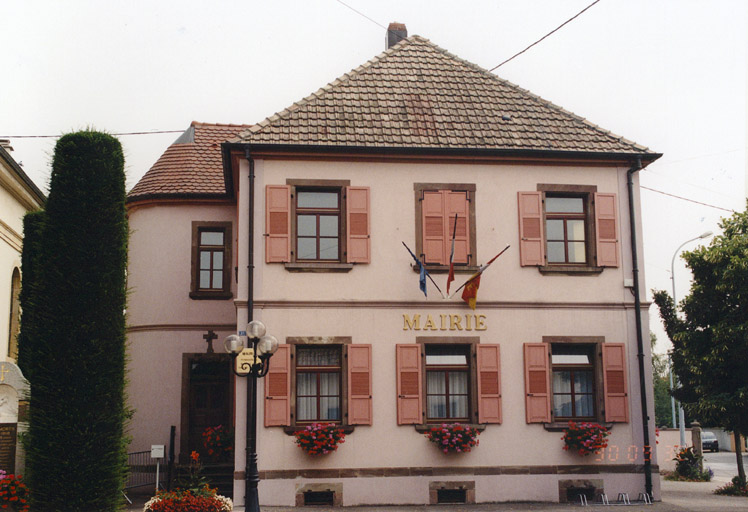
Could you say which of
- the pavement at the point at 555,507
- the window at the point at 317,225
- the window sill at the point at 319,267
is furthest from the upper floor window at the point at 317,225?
the pavement at the point at 555,507

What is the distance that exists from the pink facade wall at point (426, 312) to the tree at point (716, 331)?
2816mm

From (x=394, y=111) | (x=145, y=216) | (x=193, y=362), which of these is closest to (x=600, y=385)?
(x=394, y=111)

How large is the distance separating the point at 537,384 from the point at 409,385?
2.66 metres

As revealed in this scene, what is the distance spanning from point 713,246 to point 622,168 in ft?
12.0

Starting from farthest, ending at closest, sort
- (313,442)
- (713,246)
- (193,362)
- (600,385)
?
(193,362), (713,246), (600,385), (313,442)

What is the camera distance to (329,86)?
2023 centimetres

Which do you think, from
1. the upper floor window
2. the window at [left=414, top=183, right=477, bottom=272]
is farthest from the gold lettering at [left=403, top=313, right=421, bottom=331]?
the upper floor window

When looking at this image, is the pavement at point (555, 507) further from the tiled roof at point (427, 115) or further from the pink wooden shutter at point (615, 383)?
the tiled roof at point (427, 115)

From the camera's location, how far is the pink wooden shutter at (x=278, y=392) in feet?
57.3

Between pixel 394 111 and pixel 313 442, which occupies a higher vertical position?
pixel 394 111

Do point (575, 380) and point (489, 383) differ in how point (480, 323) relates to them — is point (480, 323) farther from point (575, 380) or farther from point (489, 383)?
point (575, 380)

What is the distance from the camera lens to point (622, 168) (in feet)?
63.6

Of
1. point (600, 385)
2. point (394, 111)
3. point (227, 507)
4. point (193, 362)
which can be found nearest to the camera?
point (227, 507)

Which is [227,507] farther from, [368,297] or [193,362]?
[193,362]
